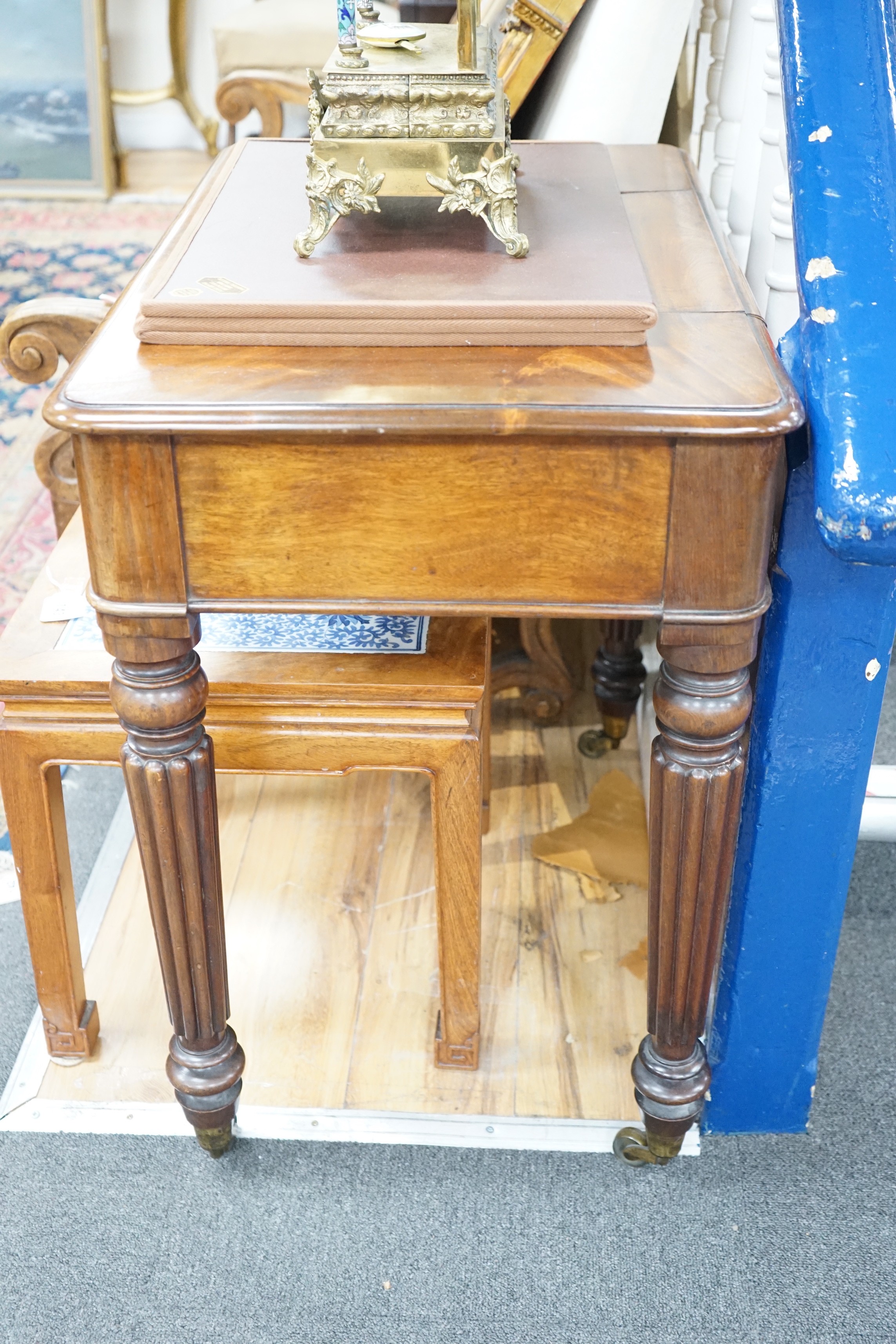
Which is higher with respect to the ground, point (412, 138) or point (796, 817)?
point (412, 138)

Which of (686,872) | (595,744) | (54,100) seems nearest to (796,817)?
(686,872)

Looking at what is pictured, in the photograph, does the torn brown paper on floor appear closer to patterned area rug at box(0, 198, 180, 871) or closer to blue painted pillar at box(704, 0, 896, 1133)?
blue painted pillar at box(704, 0, 896, 1133)

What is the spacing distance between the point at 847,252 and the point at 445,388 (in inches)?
12.6

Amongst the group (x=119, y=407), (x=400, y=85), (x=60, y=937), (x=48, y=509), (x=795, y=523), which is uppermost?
(x=400, y=85)

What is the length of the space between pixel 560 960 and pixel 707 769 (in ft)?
1.95

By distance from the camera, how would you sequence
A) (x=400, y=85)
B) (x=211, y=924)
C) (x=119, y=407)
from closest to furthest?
(x=119, y=407) → (x=400, y=85) → (x=211, y=924)

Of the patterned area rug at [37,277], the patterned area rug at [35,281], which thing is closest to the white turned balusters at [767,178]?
the patterned area rug at [35,281]

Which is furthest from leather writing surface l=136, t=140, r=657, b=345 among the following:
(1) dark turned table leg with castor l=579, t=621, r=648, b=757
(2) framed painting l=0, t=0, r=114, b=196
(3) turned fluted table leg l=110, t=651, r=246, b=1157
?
(2) framed painting l=0, t=0, r=114, b=196

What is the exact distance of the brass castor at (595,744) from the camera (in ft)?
6.38

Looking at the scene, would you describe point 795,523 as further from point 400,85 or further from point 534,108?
point 534,108

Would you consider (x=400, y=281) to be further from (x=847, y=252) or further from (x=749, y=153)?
(x=749, y=153)

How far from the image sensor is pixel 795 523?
3.47 feet

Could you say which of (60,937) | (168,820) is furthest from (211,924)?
(60,937)

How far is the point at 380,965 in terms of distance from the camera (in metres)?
1.58
